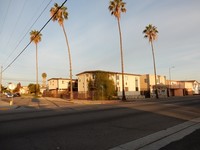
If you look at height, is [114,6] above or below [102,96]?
above

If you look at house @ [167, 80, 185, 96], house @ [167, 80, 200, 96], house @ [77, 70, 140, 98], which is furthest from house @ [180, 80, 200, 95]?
house @ [77, 70, 140, 98]

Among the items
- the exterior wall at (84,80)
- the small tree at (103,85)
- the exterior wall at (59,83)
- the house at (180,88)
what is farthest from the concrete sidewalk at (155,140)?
the exterior wall at (59,83)

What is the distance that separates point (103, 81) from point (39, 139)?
3846 centimetres

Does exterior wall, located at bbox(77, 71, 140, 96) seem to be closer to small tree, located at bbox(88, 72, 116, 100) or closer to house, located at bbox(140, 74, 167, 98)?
small tree, located at bbox(88, 72, 116, 100)

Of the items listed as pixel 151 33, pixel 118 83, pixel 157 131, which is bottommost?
pixel 157 131

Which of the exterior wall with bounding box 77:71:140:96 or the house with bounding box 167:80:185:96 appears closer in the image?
the exterior wall with bounding box 77:71:140:96

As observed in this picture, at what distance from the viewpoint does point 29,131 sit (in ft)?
28.7

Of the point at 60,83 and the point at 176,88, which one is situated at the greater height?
the point at 60,83

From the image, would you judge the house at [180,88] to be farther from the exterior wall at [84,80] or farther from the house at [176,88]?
the exterior wall at [84,80]

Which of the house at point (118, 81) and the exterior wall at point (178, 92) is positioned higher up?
the house at point (118, 81)

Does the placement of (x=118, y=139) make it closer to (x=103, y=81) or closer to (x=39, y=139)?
(x=39, y=139)

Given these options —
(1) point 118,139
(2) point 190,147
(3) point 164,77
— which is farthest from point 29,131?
(3) point 164,77

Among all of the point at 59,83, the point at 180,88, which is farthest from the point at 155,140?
the point at 180,88

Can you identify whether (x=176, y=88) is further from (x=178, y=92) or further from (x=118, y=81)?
(x=118, y=81)
